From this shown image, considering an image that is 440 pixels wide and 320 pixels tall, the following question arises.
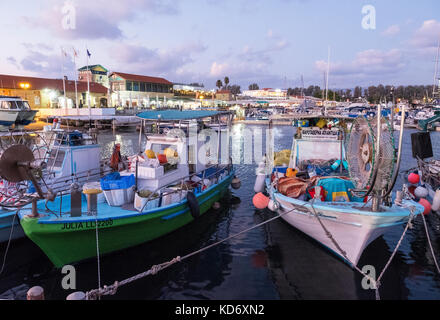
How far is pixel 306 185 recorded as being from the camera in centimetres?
945

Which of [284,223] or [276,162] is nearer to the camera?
[284,223]

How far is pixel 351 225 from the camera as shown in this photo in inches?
290

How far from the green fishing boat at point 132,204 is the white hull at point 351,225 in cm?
411

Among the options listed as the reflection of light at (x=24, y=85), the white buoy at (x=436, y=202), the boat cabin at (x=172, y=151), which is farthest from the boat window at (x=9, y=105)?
the white buoy at (x=436, y=202)

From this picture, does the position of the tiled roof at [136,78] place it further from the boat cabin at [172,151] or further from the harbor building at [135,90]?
the boat cabin at [172,151]

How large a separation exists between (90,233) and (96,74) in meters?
65.9

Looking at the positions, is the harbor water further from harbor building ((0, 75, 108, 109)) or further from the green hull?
harbor building ((0, 75, 108, 109))

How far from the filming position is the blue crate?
343 inches

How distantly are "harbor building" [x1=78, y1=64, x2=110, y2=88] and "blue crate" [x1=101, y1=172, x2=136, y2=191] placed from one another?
60337 mm

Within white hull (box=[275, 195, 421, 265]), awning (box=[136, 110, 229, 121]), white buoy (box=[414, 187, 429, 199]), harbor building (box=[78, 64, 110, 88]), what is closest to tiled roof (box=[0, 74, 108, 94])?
harbor building (box=[78, 64, 110, 88])
